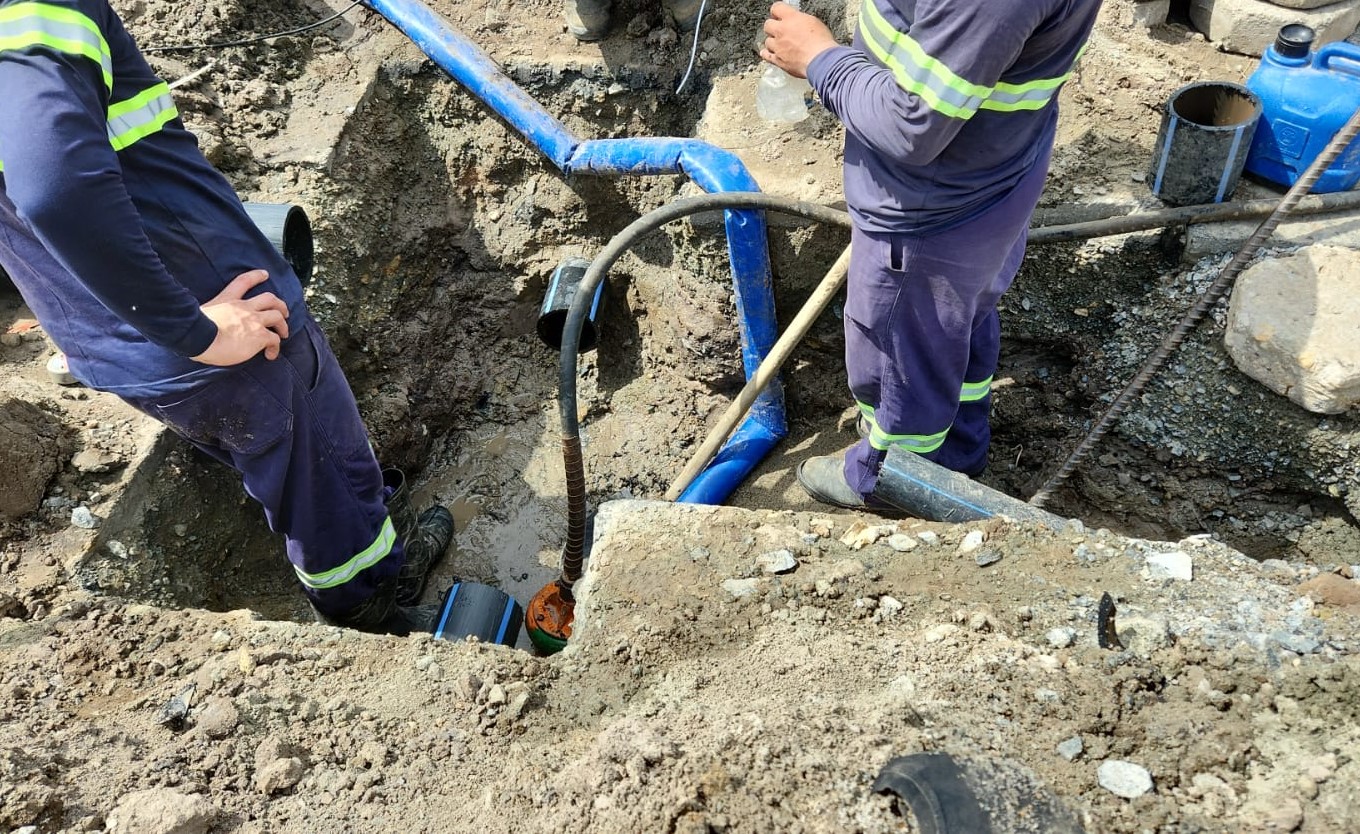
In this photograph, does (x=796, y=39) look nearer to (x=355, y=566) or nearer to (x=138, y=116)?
(x=138, y=116)

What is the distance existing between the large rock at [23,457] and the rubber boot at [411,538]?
0.96m

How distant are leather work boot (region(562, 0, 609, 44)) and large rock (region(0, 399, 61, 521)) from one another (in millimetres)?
2462

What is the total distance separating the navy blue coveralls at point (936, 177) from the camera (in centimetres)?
173

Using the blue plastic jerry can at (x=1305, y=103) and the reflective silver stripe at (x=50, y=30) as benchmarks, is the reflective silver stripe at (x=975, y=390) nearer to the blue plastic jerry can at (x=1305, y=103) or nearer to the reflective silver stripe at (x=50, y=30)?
the blue plastic jerry can at (x=1305, y=103)

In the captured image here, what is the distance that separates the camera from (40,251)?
1934 mm

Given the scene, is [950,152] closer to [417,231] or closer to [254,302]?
[254,302]

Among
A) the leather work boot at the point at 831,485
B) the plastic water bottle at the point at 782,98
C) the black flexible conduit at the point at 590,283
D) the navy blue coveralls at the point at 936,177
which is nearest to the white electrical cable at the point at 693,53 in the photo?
the plastic water bottle at the point at 782,98

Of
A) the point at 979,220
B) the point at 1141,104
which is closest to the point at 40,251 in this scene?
the point at 979,220

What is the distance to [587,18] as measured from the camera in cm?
368

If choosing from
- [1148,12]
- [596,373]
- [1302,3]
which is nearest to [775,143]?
[596,373]

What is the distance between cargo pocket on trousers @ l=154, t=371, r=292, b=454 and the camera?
2178 millimetres

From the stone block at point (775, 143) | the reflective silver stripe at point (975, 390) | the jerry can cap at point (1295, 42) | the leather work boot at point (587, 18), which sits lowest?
the reflective silver stripe at point (975, 390)

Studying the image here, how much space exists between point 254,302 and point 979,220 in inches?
70.0

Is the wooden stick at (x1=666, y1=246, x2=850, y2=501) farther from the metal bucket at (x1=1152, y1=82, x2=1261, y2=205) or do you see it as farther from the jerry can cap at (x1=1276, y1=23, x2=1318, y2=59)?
the jerry can cap at (x1=1276, y1=23, x2=1318, y2=59)
